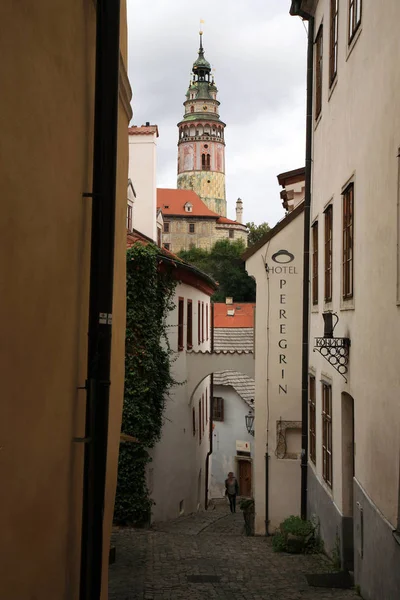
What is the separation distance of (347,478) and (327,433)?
208 cm

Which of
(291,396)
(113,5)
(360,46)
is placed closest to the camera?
(113,5)

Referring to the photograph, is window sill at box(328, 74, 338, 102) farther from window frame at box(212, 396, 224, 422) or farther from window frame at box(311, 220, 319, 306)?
window frame at box(212, 396, 224, 422)

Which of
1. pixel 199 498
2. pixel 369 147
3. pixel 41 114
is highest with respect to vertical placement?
pixel 369 147

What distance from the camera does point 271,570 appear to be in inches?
467

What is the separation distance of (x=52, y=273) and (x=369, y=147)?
533 cm

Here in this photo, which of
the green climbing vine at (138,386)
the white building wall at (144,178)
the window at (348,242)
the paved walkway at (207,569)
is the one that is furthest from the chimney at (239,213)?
the window at (348,242)

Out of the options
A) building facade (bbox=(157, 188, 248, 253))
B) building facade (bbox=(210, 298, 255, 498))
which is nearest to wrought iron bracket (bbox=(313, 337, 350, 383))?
building facade (bbox=(210, 298, 255, 498))

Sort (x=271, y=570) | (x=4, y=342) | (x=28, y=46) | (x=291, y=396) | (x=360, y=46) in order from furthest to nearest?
(x=291, y=396)
(x=271, y=570)
(x=360, y=46)
(x=28, y=46)
(x=4, y=342)

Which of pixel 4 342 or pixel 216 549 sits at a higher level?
pixel 4 342

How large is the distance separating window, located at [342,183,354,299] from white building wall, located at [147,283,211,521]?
8.51m

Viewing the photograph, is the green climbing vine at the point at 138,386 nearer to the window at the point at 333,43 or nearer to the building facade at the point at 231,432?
the window at the point at 333,43

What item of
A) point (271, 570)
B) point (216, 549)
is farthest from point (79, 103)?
point (216, 549)

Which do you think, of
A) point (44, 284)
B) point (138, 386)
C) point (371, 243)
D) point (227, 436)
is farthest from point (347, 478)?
point (227, 436)

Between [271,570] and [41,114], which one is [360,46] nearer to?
[41,114]
